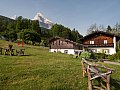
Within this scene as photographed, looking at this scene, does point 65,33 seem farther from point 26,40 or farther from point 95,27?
point 26,40

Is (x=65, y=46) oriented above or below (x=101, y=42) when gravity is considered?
below

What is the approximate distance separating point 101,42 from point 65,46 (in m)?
11.5

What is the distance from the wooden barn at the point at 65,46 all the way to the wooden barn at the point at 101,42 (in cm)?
382

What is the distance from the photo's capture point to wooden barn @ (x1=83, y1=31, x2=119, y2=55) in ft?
182

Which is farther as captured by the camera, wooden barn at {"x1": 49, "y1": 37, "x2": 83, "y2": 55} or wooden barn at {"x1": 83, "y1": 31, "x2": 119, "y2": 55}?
wooden barn at {"x1": 83, "y1": 31, "x2": 119, "y2": 55}

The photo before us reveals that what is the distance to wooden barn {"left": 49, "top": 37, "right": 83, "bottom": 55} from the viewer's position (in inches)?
2096

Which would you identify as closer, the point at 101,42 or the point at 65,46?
the point at 65,46

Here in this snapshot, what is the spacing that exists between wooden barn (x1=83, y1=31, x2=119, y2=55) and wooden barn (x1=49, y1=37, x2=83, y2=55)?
382cm

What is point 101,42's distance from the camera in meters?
57.1

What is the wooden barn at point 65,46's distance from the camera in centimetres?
5325

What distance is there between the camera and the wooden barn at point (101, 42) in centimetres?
5547

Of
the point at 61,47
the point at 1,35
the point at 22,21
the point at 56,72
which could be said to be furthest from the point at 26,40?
the point at 56,72

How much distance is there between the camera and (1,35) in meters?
81.2

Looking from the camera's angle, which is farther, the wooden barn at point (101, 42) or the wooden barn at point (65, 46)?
the wooden barn at point (101, 42)
